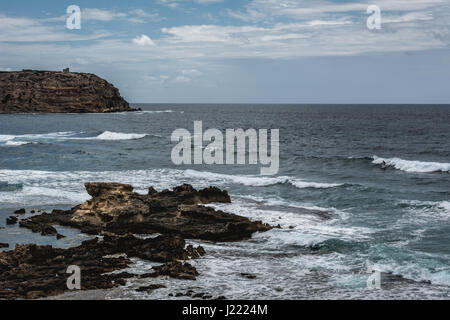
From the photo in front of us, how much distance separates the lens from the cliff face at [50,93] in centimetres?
12875

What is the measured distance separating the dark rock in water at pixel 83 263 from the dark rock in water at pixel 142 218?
1887 mm

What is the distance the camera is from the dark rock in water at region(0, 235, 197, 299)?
37.4ft

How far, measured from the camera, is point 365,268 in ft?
43.9

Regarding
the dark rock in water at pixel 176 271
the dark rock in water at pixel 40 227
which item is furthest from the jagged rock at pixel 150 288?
the dark rock in water at pixel 40 227

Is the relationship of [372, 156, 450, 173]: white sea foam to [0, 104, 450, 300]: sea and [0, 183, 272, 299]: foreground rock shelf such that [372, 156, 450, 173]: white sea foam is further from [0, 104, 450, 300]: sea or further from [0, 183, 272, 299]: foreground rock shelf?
[0, 183, 272, 299]: foreground rock shelf

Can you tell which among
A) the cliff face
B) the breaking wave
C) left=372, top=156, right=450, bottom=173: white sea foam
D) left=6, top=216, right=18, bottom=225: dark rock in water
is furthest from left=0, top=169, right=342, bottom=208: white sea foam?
the cliff face

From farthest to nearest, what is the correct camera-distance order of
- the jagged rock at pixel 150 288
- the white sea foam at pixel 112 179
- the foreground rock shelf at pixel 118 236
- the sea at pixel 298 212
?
1. the white sea foam at pixel 112 179
2. the sea at pixel 298 212
3. the foreground rock shelf at pixel 118 236
4. the jagged rock at pixel 150 288

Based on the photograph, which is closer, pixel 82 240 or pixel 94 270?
pixel 94 270

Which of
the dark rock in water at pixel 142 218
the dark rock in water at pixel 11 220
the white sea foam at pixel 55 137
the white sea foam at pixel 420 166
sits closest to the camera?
the dark rock in water at pixel 142 218

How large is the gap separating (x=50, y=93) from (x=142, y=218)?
408 feet

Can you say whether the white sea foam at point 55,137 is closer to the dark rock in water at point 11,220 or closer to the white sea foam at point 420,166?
the white sea foam at point 420,166
